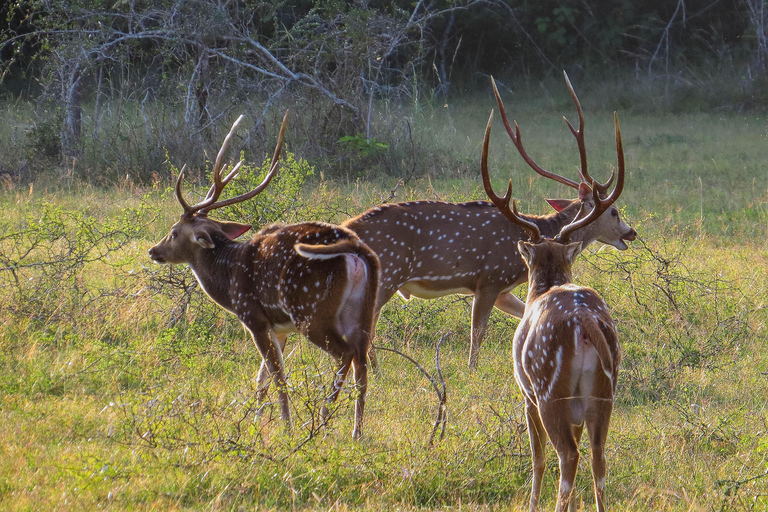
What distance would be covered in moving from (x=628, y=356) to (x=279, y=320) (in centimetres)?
266

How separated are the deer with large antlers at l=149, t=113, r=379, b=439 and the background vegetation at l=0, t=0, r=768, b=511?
9.8 inches

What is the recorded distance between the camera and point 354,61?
13039 mm

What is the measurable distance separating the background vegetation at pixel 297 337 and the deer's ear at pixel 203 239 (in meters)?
0.65

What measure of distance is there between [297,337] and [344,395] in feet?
5.16

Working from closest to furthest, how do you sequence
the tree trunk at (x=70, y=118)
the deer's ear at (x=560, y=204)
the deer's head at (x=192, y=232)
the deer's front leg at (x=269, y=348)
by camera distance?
the deer's front leg at (x=269, y=348) → the deer's head at (x=192, y=232) → the deer's ear at (x=560, y=204) → the tree trunk at (x=70, y=118)

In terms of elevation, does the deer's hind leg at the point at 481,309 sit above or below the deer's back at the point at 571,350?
below

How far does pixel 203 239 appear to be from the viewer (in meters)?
5.80

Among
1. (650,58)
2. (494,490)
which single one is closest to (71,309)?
(494,490)

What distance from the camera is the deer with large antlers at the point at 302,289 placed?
5129 mm

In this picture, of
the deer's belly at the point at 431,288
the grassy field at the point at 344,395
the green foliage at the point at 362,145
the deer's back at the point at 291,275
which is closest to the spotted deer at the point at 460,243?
the deer's belly at the point at 431,288

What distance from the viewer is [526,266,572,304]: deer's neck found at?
4.63 m

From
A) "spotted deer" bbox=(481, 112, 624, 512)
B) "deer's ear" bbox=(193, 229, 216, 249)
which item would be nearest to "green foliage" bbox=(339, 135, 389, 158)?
"deer's ear" bbox=(193, 229, 216, 249)

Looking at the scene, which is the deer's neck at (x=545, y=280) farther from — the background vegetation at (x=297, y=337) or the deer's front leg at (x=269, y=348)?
the deer's front leg at (x=269, y=348)

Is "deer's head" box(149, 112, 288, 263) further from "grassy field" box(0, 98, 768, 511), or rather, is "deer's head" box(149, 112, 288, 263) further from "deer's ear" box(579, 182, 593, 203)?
"deer's ear" box(579, 182, 593, 203)
